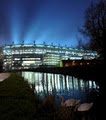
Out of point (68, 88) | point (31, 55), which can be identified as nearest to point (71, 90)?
point (68, 88)

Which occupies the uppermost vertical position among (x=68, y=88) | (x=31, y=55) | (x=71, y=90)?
(x=31, y=55)

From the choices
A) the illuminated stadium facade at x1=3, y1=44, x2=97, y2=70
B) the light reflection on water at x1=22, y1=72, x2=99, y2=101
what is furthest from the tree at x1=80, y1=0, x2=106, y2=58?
the illuminated stadium facade at x1=3, y1=44, x2=97, y2=70

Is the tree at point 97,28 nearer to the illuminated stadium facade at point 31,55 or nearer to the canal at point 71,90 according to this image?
the canal at point 71,90

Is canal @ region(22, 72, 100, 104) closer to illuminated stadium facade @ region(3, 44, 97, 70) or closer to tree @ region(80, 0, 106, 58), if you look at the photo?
tree @ region(80, 0, 106, 58)

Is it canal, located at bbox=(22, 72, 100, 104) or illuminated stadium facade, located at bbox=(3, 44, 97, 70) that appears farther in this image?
illuminated stadium facade, located at bbox=(3, 44, 97, 70)

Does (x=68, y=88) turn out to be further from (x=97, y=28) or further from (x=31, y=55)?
(x=31, y=55)

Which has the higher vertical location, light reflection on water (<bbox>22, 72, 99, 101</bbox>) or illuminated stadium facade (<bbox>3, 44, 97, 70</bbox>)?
illuminated stadium facade (<bbox>3, 44, 97, 70</bbox>)

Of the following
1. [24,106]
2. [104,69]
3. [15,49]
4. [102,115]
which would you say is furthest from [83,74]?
[15,49]

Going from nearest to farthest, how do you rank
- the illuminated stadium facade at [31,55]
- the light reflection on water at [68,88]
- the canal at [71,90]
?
the canal at [71,90] < the light reflection on water at [68,88] < the illuminated stadium facade at [31,55]

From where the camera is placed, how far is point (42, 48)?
614 ft

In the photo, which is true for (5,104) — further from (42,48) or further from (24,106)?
(42,48)

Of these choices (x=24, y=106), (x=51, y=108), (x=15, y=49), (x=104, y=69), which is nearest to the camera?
(x=51, y=108)

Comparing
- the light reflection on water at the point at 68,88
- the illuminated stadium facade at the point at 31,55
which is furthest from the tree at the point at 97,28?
the illuminated stadium facade at the point at 31,55

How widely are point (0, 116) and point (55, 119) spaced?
213 cm
